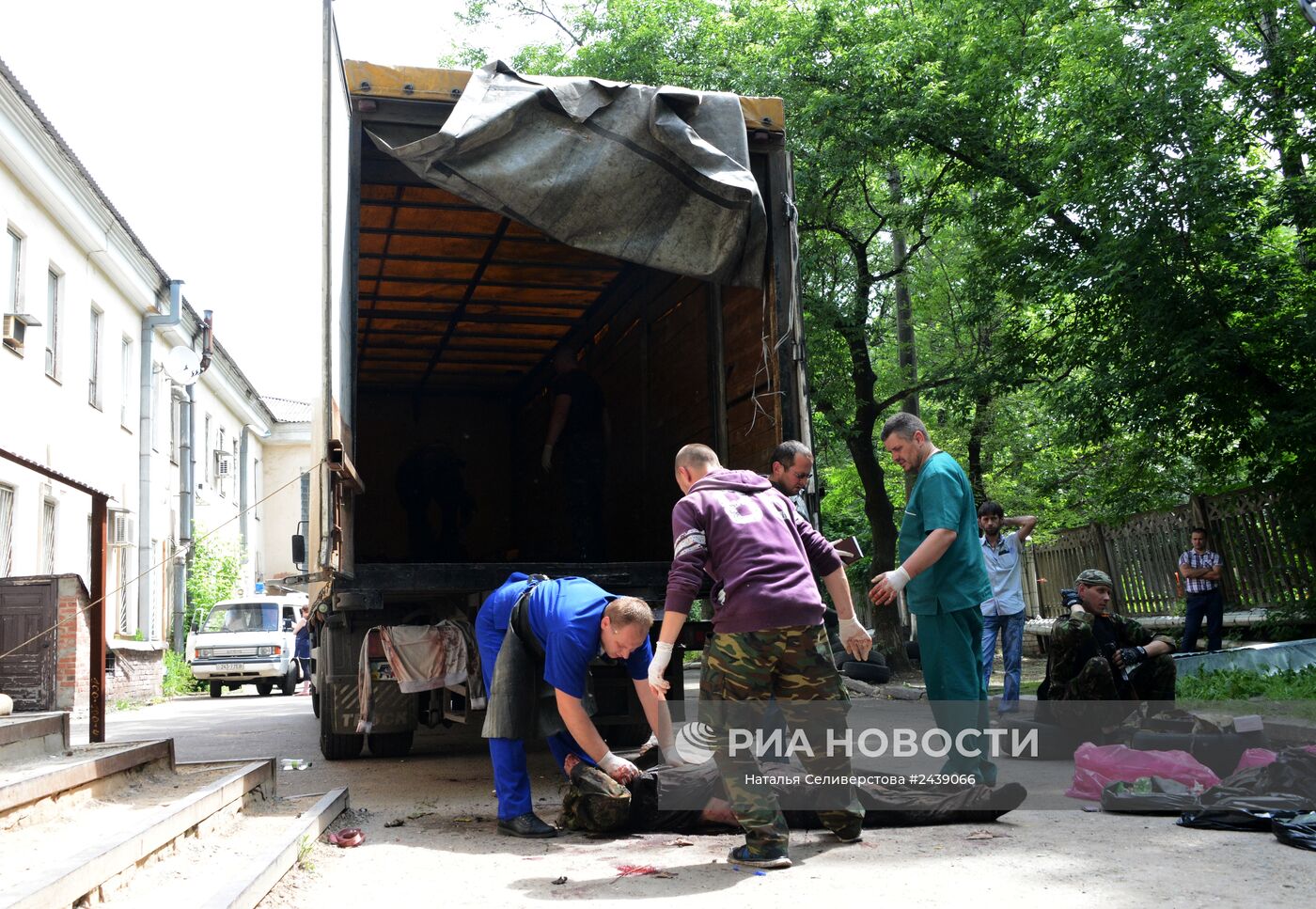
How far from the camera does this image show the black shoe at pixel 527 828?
5.11 metres

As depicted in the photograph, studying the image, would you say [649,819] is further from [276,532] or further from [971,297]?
[276,532]

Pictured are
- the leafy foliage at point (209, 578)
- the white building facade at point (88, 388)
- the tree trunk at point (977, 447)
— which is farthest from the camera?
the leafy foliage at point (209, 578)

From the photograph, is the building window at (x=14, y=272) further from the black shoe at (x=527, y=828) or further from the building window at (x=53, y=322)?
the black shoe at (x=527, y=828)

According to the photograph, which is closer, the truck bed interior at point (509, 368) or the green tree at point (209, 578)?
the truck bed interior at point (509, 368)

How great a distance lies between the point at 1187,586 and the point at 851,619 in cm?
897

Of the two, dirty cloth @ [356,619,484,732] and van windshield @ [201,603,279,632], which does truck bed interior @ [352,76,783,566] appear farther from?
van windshield @ [201,603,279,632]

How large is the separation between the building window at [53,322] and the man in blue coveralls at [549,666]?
554 inches

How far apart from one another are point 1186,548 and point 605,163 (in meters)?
11.5

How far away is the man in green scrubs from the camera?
17.6 ft

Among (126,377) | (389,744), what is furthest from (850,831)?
(126,377)

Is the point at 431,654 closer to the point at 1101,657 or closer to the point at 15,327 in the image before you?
the point at 1101,657

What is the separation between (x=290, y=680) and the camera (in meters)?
20.9

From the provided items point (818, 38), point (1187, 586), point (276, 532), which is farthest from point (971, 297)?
point (276, 532)

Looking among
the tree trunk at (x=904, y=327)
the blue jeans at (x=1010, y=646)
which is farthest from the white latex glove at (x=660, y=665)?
the tree trunk at (x=904, y=327)
